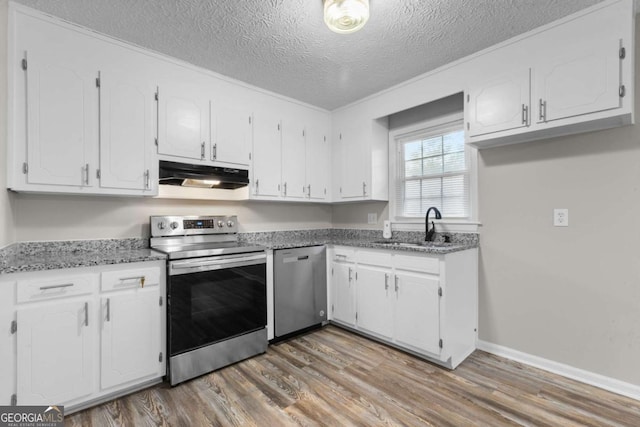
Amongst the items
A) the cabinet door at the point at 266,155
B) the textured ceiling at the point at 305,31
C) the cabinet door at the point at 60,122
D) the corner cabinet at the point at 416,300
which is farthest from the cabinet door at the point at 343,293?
the cabinet door at the point at 60,122

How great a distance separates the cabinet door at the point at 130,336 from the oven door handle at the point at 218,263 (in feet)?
0.72

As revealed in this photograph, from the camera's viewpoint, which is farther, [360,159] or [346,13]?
[360,159]

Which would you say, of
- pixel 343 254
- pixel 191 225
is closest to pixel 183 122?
pixel 191 225

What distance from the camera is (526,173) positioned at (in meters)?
2.41

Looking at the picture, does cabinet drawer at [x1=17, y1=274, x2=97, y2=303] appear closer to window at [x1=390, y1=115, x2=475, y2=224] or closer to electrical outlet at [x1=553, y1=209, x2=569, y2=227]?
window at [x1=390, y1=115, x2=475, y2=224]

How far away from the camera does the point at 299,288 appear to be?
9.66 ft

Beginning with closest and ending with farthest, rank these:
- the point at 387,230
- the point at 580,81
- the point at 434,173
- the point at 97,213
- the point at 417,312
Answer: the point at 580,81
the point at 97,213
the point at 417,312
the point at 434,173
the point at 387,230

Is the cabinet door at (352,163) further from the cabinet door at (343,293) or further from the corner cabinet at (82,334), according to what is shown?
the corner cabinet at (82,334)

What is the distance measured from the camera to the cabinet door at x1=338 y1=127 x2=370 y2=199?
335 cm

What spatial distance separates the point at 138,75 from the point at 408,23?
2.04 m

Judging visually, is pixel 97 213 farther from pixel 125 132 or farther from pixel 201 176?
pixel 201 176

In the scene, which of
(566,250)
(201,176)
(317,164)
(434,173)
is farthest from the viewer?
(317,164)

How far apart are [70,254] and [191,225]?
873mm

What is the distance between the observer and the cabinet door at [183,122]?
2.43 meters
